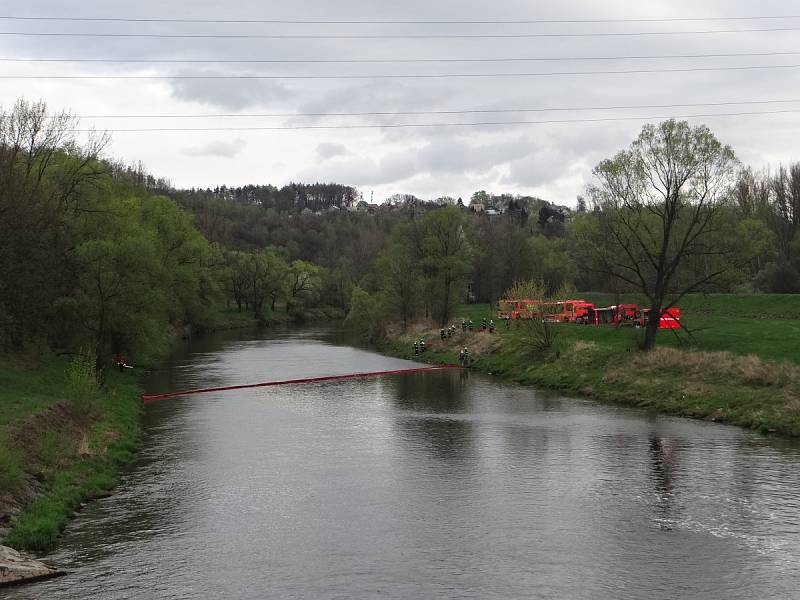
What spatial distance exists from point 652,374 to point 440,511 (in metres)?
24.6

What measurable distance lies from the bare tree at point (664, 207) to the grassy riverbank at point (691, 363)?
354 cm

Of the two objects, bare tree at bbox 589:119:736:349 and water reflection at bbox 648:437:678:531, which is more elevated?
bare tree at bbox 589:119:736:349

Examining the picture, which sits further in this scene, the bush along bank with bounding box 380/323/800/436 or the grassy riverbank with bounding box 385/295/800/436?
the grassy riverbank with bounding box 385/295/800/436

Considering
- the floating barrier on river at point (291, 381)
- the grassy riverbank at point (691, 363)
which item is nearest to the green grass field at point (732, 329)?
the grassy riverbank at point (691, 363)

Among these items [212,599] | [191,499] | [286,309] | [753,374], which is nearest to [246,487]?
[191,499]

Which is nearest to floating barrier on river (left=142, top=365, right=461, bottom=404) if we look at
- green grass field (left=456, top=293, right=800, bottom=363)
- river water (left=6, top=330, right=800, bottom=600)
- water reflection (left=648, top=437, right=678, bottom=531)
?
river water (left=6, top=330, right=800, bottom=600)

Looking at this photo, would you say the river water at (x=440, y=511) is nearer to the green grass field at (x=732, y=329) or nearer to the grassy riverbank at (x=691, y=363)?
the grassy riverbank at (x=691, y=363)

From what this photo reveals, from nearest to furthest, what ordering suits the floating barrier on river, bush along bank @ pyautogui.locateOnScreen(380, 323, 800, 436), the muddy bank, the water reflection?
the muddy bank → the water reflection → bush along bank @ pyautogui.locateOnScreen(380, 323, 800, 436) → the floating barrier on river

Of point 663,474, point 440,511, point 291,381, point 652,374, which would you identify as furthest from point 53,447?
point 652,374

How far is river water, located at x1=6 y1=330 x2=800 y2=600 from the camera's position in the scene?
15516 millimetres

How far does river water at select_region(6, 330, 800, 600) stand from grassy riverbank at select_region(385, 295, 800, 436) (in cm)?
246

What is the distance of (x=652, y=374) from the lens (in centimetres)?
4128

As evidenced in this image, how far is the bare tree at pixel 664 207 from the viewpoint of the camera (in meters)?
41.4

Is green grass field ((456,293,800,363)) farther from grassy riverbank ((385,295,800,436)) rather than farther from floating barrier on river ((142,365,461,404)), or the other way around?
floating barrier on river ((142,365,461,404))
